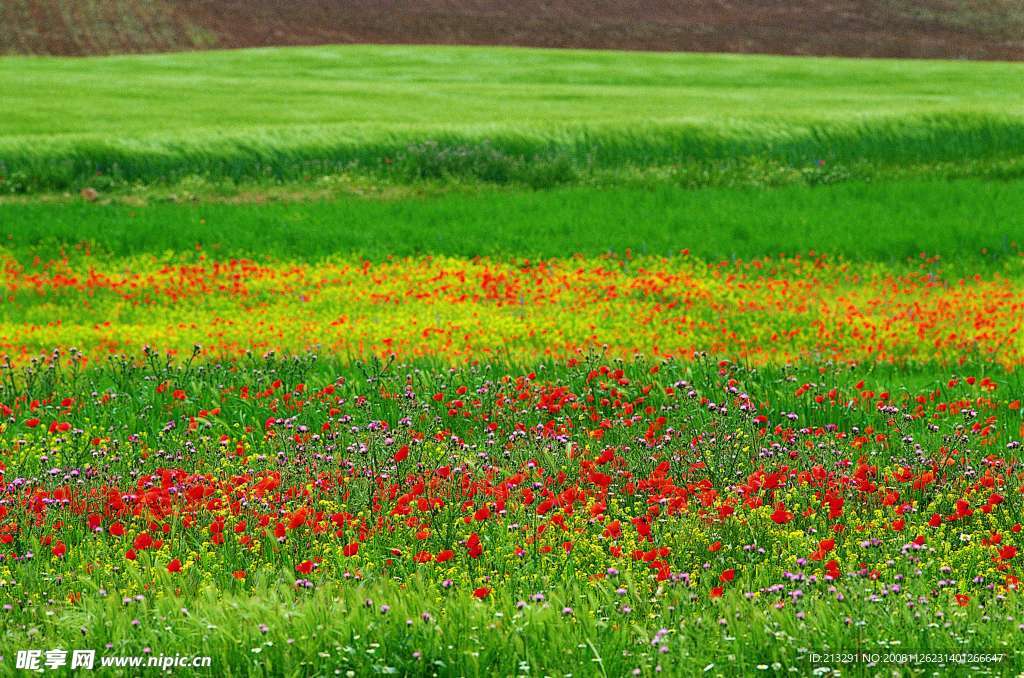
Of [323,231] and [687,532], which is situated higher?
[687,532]

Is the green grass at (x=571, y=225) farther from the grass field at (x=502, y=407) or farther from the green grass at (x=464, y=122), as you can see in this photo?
the green grass at (x=464, y=122)

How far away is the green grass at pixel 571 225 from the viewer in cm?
1725

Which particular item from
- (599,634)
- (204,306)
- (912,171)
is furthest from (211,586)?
(912,171)

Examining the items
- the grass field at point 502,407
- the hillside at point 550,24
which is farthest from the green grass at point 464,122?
the hillside at point 550,24

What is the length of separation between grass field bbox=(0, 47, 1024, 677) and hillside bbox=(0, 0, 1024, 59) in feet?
95.9

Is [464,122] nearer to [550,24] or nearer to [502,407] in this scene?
[502,407]

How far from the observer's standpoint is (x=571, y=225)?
18.6 meters

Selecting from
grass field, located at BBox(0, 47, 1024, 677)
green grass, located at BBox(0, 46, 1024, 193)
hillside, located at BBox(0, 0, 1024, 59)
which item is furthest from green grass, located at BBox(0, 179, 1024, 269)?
hillside, located at BBox(0, 0, 1024, 59)

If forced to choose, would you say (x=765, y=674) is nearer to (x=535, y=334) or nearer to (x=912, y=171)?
(x=535, y=334)

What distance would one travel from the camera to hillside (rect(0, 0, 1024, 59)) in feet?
176

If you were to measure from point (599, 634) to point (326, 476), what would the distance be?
8.33 feet

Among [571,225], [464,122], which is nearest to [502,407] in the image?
[571,225]

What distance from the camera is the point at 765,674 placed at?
482 centimetres

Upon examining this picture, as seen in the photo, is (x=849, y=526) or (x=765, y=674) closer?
(x=765, y=674)
